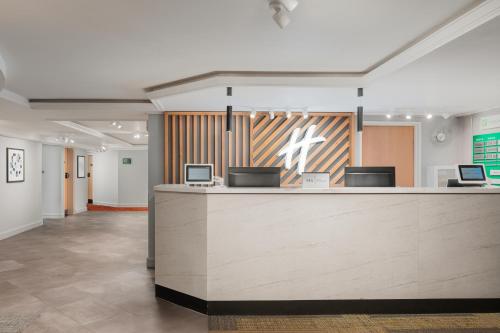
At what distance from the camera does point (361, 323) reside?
384cm

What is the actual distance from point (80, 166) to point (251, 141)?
413 inches

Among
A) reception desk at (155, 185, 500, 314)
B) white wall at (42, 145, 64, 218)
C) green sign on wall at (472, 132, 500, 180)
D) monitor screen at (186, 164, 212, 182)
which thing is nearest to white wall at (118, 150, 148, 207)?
white wall at (42, 145, 64, 218)

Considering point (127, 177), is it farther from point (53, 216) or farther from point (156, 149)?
point (156, 149)

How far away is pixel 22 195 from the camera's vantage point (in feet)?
33.6

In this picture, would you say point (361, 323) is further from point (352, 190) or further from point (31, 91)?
point (31, 91)

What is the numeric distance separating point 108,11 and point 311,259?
3227 millimetres

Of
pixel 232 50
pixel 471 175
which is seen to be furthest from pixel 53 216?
pixel 471 175

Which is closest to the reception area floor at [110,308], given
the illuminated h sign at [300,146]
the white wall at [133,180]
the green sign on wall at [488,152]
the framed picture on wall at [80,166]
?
the illuminated h sign at [300,146]

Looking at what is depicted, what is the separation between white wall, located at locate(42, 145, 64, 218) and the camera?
484 inches

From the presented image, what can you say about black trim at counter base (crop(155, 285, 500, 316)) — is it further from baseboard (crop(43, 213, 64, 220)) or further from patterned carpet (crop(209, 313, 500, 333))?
baseboard (crop(43, 213, 64, 220))

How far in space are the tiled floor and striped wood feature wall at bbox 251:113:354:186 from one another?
9.89 feet

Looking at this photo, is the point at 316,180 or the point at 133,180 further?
the point at 133,180

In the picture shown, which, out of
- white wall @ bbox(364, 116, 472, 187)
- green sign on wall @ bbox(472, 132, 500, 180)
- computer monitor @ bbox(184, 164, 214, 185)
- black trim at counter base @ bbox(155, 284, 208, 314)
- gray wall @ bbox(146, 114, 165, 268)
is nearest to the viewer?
black trim at counter base @ bbox(155, 284, 208, 314)

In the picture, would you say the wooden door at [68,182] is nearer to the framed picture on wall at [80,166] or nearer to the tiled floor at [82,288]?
the framed picture on wall at [80,166]
